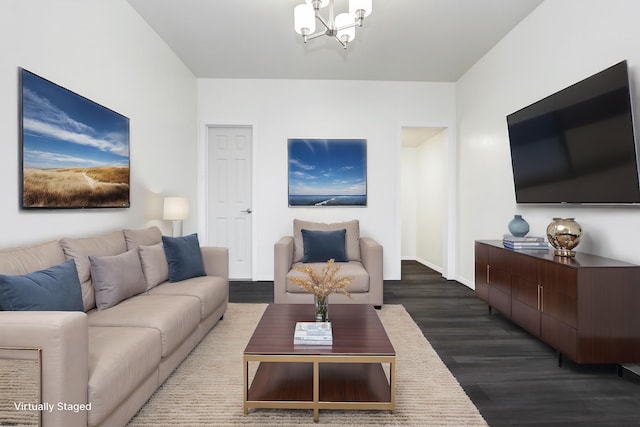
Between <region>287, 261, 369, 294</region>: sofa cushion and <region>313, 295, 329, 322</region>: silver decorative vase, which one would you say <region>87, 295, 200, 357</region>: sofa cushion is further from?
<region>287, 261, 369, 294</region>: sofa cushion

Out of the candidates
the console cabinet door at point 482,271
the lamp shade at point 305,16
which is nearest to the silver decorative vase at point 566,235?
the console cabinet door at point 482,271

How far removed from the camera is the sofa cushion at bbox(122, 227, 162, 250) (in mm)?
2660

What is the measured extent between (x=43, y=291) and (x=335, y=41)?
132 inches

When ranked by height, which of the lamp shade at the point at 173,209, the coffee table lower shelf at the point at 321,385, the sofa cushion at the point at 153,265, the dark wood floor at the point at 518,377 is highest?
the lamp shade at the point at 173,209

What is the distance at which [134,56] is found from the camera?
3.09 meters

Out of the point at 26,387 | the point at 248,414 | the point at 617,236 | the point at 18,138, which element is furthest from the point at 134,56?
the point at 617,236

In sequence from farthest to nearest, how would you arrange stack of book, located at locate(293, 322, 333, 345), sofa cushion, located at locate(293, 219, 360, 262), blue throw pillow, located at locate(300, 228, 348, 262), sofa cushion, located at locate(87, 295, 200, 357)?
1. sofa cushion, located at locate(293, 219, 360, 262)
2. blue throw pillow, located at locate(300, 228, 348, 262)
3. sofa cushion, located at locate(87, 295, 200, 357)
4. stack of book, located at locate(293, 322, 333, 345)

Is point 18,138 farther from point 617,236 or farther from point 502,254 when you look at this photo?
point 617,236

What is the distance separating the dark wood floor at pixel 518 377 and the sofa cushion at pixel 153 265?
222cm

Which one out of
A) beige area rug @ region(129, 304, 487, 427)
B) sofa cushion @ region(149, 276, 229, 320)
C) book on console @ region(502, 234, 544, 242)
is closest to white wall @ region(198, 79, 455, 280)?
sofa cushion @ region(149, 276, 229, 320)

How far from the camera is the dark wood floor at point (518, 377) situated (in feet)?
5.69

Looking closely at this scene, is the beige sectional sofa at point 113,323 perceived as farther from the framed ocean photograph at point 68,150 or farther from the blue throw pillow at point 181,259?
the framed ocean photograph at point 68,150

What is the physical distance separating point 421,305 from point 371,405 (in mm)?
2149

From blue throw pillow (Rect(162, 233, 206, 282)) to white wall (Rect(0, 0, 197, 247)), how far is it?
0.53m
